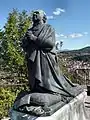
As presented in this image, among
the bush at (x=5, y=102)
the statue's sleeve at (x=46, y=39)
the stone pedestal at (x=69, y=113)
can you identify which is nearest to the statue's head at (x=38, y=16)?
the statue's sleeve at (x=46, y=39)

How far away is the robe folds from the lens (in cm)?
478

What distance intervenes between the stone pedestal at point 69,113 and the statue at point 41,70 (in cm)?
9

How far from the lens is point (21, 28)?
13133mm

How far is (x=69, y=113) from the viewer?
495 centimetres

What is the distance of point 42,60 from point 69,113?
108 centimetres

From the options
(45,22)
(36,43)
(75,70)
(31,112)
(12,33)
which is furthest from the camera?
(12,33)

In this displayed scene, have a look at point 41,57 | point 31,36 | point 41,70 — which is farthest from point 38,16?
point 41,70

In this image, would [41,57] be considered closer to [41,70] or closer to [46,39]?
[41,70]

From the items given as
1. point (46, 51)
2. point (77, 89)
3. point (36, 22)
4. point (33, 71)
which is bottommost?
point (77, 89)

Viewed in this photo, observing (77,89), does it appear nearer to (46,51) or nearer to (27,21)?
(46,51)

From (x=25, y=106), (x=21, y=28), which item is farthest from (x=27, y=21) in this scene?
(x=25, y=106)

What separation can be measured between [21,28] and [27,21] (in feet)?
1.54

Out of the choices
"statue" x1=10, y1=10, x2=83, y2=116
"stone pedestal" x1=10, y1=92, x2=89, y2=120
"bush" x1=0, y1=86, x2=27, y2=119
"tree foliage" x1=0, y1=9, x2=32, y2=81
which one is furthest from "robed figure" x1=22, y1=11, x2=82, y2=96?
"tree foliage" x1=0, y1=9, x2=32, y2=81

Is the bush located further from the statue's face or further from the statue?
the statue's face
